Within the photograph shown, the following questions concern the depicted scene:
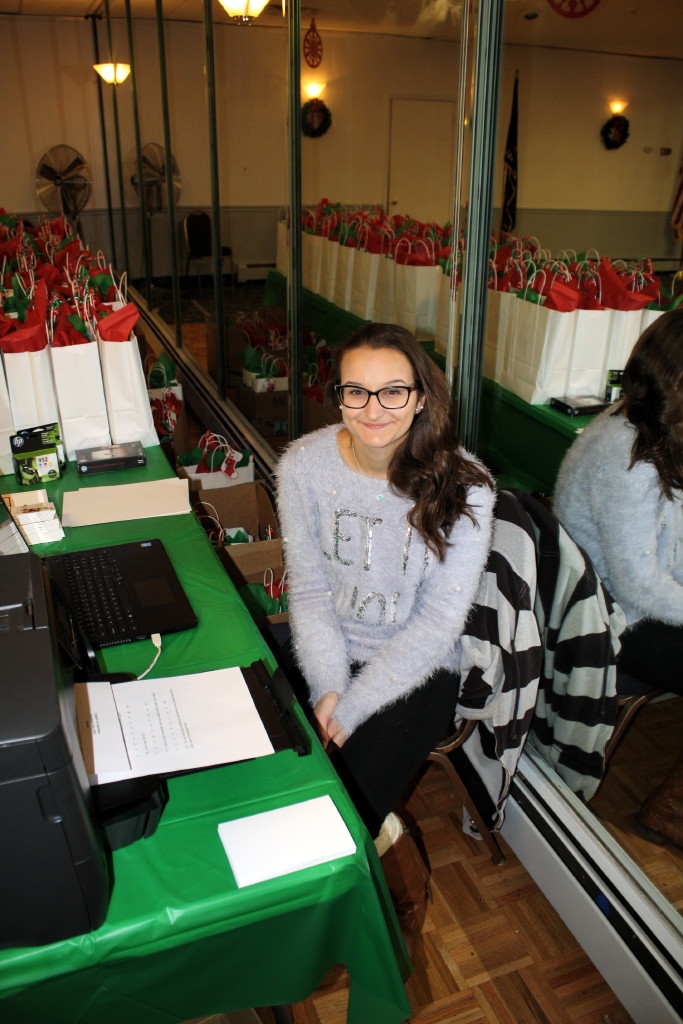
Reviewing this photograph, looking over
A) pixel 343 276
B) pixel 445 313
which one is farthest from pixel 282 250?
pixel 445 313

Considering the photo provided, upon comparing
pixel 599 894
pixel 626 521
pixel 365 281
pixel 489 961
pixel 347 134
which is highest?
pixel 347 134

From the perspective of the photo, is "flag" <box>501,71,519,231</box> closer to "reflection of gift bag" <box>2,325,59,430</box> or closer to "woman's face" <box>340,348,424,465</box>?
"reflection of gift bag" <box>2,325,59,430</box>

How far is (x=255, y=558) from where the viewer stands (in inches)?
87.5

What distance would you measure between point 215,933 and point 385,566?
2.77 feet

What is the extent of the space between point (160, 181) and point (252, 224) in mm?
3634

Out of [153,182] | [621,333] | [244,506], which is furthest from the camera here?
[153,182]

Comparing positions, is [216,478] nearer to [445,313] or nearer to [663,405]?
[445,313]

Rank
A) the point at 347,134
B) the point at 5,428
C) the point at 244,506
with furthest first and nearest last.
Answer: the point at 347,134, the point at 244,506, the point at 5,428

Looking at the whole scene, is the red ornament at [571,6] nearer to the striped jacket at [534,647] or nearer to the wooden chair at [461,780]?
the striped jacket at [534,647]

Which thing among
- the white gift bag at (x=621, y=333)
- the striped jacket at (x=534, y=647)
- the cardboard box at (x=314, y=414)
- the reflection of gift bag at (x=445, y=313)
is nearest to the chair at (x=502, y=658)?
the striped jacket at (x=534, y=647)

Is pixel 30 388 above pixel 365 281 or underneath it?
underneath

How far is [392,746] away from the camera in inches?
59.7

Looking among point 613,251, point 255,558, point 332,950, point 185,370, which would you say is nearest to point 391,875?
point 332,950

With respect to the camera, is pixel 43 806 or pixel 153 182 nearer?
pixel 43 806
